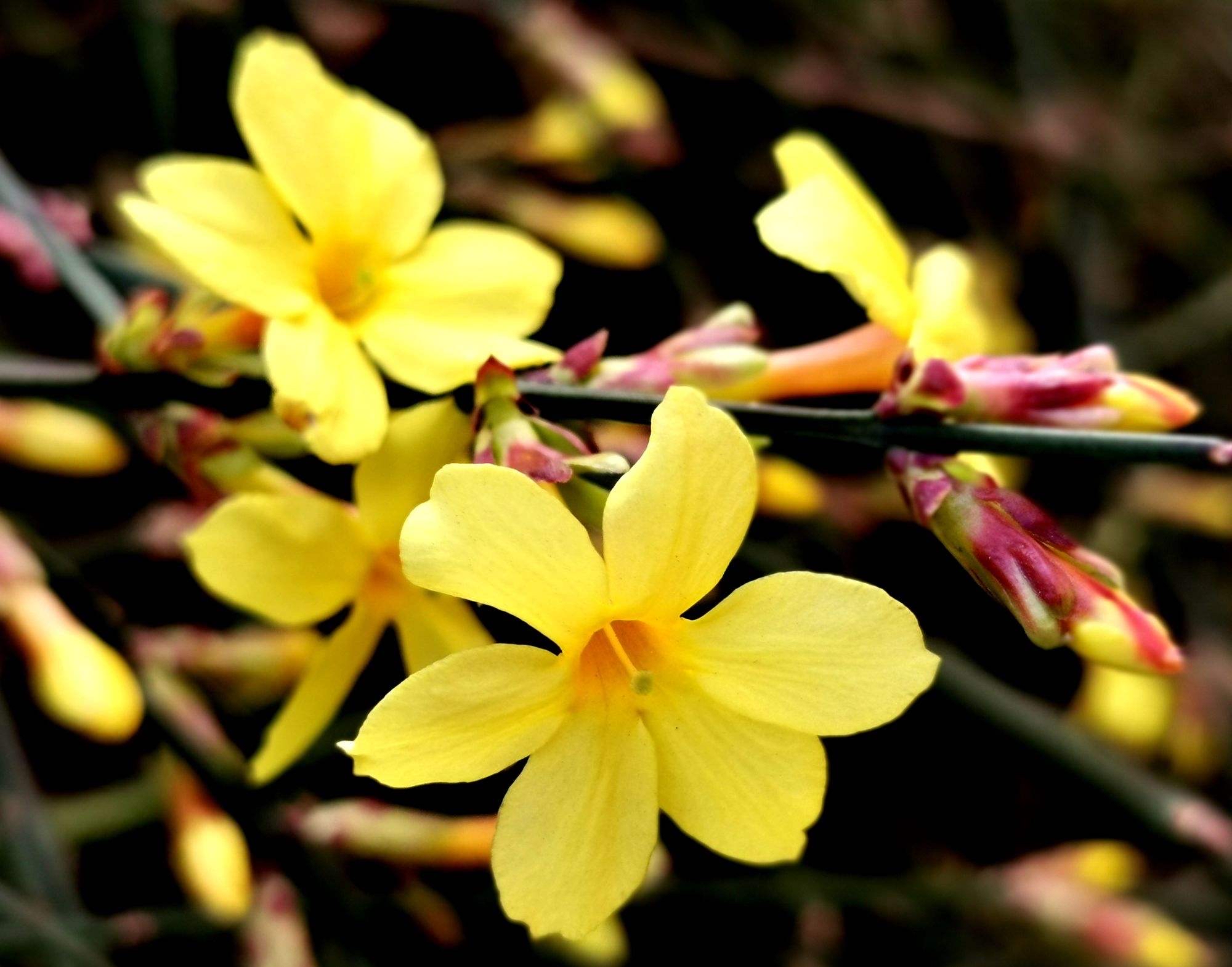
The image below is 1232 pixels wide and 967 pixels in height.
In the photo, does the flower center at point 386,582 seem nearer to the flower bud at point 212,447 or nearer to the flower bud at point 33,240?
the flower bud at point 212,447

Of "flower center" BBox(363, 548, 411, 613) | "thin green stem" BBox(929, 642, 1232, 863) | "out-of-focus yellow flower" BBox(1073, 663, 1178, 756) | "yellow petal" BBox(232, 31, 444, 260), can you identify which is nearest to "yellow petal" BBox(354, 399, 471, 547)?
"flower center" BBox(363, 548, 411, 613)

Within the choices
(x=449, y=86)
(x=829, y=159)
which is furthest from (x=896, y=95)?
(x=829, y=159)

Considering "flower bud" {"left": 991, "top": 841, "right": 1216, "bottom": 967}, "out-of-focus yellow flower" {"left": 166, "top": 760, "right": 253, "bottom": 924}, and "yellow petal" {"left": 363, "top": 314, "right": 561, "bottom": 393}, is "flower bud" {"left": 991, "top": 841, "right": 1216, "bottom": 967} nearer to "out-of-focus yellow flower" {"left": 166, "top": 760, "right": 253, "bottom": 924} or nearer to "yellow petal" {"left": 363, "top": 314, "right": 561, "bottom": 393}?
"out-of-focus yellow flower" {"left": 166, "top": 760, "right": 253, "bottom": 924}

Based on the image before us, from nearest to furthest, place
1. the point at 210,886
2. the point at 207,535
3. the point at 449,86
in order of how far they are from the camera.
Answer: the point at 207,535 → the point at 210,886 → the point at 449,86

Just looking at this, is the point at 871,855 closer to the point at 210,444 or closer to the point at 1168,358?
the point at 1168,358

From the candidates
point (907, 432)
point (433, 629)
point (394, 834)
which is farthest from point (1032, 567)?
point (394, 834)
